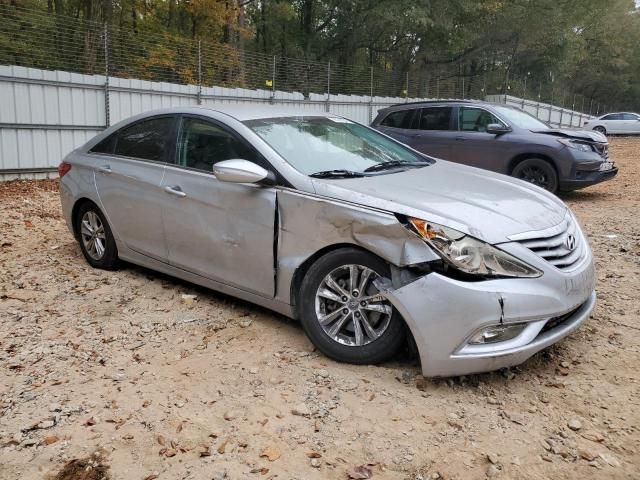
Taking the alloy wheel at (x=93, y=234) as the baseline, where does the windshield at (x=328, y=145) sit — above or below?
above

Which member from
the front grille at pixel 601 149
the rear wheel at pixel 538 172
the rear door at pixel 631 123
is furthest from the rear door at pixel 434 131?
the rear door at pixel 631 123

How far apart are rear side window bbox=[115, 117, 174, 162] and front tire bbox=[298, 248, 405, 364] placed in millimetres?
1841

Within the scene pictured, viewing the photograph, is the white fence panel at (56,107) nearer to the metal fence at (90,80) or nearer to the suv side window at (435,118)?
the metal fence at (90,80)

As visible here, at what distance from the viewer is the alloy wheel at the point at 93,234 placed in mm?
5098

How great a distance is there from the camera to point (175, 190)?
424 cm

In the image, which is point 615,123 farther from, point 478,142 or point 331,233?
point 331,233

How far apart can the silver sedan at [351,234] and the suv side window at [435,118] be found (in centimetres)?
551

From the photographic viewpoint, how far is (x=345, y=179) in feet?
11.9

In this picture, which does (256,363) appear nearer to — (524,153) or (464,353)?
(464,353)

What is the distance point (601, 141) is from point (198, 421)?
8.63 m

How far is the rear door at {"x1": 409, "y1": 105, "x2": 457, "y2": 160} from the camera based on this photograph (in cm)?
967

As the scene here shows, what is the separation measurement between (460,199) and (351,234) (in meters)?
0.69

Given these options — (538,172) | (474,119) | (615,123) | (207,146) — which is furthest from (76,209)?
(615,123)

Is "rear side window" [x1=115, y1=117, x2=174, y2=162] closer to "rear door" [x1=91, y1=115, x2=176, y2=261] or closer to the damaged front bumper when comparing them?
"rear door" [x1=91, y1=115, x2=176, y2=261]
